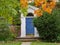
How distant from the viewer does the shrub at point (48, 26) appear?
23891 mm

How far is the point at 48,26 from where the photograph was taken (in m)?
24.0

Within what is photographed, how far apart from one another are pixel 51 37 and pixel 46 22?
58.2 inches

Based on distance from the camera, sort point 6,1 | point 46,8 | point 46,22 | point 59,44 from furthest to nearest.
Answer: point 46,22, point 59,44, point 6,1, point 46,8

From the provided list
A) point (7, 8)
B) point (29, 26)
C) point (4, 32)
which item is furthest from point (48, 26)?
point (7, 8)

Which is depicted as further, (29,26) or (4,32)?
(29,26)

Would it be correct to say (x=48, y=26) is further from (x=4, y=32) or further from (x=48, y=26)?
(x=4, y=32)

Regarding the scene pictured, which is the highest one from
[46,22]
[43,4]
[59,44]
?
[43,4]

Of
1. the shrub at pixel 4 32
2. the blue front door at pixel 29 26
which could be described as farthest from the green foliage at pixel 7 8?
the blue front door at pixel 29 26

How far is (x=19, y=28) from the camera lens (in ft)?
88.8

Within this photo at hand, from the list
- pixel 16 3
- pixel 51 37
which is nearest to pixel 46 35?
pixel 51 37

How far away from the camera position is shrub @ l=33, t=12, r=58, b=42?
2389 centimetres

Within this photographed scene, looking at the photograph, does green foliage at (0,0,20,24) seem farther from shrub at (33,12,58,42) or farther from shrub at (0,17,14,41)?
shrub at (0,17,14,41)

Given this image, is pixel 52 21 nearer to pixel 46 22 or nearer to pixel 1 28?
pixel 46 22

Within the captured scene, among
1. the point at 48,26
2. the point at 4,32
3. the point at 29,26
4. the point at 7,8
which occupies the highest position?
the point at 7,8
